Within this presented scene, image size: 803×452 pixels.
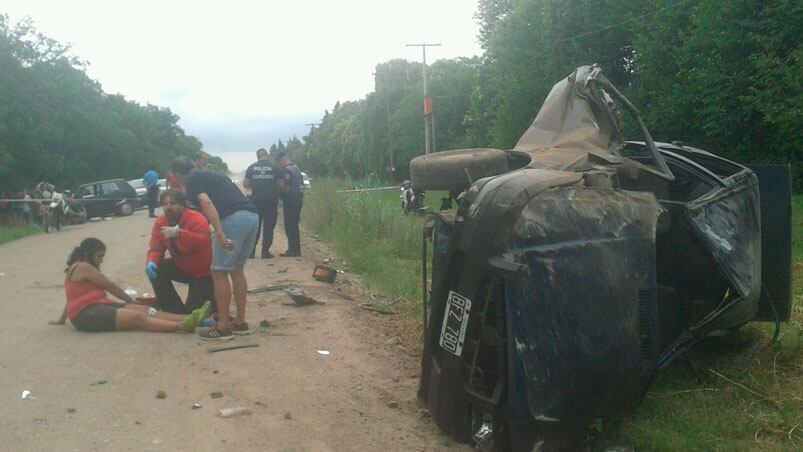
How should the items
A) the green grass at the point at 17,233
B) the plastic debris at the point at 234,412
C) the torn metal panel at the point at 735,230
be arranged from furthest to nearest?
the green grass at the point at 17,233 < the plastic debris at the point at 234,412 < the torn metal panel at the point at 735,230

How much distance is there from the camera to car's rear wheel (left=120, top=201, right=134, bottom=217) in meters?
37.5

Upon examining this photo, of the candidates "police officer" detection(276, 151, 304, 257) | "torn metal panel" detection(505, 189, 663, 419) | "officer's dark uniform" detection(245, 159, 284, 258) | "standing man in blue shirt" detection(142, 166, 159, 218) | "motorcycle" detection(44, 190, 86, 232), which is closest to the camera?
"torn metal panel" detection(505, 189, 663, 419)

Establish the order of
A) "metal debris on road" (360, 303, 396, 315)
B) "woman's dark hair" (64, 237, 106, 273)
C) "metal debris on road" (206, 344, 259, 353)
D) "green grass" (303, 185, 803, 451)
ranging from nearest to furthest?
"green grass" (303, 185, 803, 451) < "metal debris on road" (206, 344, 259, 353) < "woman's dark hair" (64, 237, 106, 273) < "metal debris on road" (360, 303, 396, 315)

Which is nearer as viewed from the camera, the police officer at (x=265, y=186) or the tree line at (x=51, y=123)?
the police officer at (x=265, y=186)

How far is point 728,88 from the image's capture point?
68.5 ft

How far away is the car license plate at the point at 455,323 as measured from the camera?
14.4 ft

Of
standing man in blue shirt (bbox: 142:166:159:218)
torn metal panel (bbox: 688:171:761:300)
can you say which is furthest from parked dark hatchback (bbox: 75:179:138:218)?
torn metal panel (bbox: 688:171:761:300)

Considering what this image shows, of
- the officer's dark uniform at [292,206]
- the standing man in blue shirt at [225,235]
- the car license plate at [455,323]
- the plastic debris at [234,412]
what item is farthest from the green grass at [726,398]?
the officer's dark uniform at [292,206]

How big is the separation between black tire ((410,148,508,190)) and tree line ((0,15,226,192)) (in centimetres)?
2605

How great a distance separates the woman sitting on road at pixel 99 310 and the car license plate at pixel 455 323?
404 centimetres

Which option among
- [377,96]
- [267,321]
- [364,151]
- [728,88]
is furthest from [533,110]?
[377,96]

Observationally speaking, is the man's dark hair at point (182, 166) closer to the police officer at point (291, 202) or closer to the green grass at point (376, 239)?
the green grass at point (376, 239)

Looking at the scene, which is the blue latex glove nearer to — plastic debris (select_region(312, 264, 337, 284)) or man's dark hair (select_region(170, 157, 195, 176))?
man's dark hair (select_region(170, 157, 195, 176))

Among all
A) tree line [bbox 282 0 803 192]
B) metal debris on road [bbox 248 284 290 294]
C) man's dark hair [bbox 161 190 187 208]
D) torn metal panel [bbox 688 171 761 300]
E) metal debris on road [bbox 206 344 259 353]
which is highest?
tree line [bbox 282 0 803 192]
